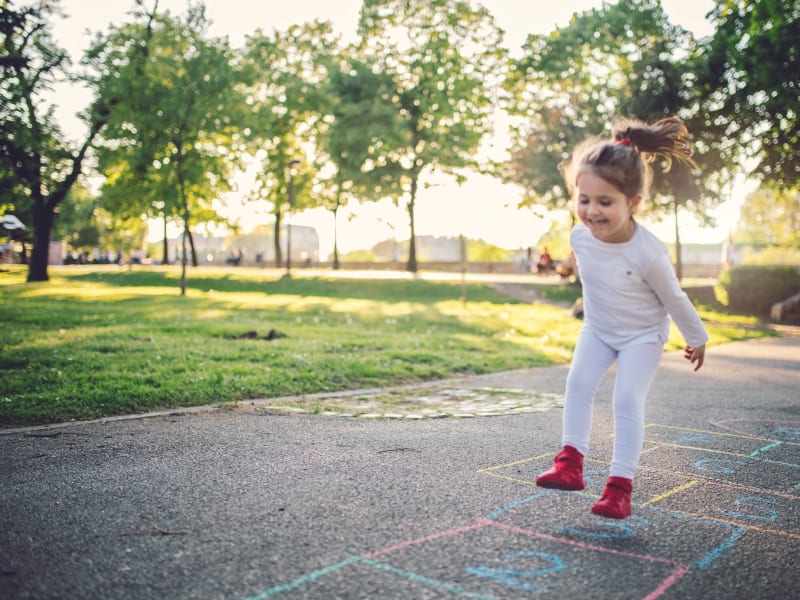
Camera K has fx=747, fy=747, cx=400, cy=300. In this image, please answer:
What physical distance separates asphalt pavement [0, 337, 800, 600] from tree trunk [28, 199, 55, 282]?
87.0ft

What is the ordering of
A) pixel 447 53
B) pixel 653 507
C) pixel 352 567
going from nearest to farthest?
pixel 352 567 → pixel 653 507 → pixel 447 53

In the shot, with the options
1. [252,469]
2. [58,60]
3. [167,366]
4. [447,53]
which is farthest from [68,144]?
[252,469]

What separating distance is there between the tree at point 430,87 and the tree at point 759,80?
39.0 ft

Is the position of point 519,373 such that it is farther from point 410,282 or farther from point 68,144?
point 68,144

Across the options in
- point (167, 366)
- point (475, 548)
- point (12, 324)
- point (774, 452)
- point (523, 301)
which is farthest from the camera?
point (523, 301)

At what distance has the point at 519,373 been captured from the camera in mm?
9906

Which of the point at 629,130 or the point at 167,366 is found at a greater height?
the point at 629,130

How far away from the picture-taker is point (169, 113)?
843 inches

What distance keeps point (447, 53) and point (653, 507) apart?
117ft

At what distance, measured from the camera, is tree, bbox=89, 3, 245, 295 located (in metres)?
21.4

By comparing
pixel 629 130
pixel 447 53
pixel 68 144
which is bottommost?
pixel 629 130

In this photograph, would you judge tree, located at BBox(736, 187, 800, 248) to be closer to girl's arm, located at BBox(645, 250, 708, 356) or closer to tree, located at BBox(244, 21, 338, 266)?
tree, located at BBox(244, 21, 338, 266)

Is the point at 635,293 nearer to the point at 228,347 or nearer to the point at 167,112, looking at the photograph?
the point at 228,347

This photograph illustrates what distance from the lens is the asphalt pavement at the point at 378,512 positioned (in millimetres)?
2832
